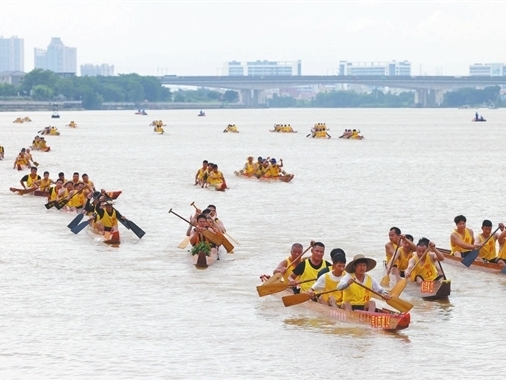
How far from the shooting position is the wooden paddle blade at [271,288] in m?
21.5

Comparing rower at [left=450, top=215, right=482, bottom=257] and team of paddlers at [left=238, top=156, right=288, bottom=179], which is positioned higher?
rower at [left=450, top=215, right=482, bottom=257]

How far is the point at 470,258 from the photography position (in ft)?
84.1

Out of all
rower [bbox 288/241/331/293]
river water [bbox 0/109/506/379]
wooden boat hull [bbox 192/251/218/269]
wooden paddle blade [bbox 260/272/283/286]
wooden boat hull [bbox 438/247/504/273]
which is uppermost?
rower [bbox 288/241/331/293]

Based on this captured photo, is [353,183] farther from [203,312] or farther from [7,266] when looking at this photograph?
[203,312]

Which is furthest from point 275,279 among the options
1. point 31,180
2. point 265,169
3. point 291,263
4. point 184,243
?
point 265,169

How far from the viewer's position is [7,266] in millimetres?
27156

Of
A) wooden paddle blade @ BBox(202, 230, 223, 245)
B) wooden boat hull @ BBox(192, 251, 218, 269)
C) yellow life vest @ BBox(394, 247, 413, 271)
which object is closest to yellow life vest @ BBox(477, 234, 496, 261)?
yellow life vest @ BBox(394, 247, 413, 271)

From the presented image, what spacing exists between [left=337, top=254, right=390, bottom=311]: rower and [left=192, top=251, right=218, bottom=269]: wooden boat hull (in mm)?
7561

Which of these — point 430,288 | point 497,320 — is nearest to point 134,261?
point 430,288

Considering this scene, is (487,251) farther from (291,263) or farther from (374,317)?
(374,317)

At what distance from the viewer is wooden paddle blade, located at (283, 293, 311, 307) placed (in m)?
20.4

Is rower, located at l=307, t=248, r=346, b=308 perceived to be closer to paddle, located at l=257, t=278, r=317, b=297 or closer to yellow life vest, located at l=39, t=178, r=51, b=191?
paddle, located at l=257, t=278, r=317, b=297

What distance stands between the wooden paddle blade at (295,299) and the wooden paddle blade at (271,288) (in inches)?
23.8

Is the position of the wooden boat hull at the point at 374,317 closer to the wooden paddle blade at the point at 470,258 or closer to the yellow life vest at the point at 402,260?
the yellow life vest at the point at 402,260
